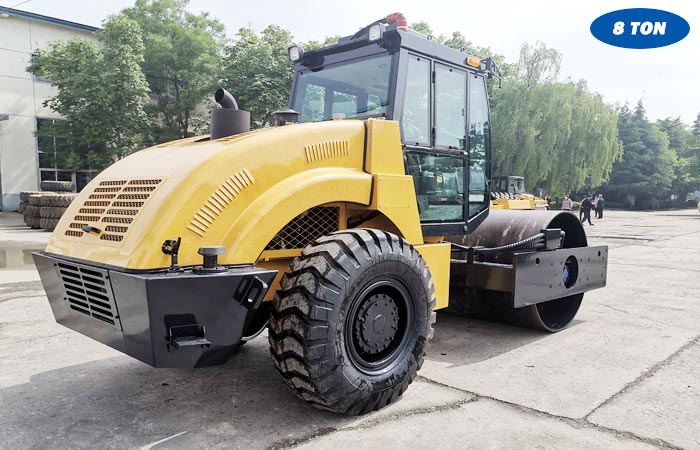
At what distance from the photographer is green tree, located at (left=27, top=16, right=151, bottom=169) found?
75.7ft

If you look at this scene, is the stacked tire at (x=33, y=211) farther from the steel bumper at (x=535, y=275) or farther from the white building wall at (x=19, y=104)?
the steel bumper at (x=535, y=275)

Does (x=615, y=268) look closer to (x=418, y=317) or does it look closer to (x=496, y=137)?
(x=418, y=317)

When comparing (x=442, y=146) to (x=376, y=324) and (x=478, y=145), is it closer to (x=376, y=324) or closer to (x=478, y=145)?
(x=478, y=145)

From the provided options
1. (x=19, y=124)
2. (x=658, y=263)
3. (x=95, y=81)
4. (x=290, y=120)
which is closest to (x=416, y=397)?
(x=290, y=120)

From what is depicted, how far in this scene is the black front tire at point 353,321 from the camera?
3041 millimetres

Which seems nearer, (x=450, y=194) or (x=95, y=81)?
(x=450, y=194)

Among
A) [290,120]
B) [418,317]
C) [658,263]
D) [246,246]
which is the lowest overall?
[658,263]

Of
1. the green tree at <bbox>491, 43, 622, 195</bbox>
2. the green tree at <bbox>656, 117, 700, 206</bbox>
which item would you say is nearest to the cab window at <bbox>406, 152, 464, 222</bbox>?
the green tree at <bbox>491, 43, 622, 195</bbox>

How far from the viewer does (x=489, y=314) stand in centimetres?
581

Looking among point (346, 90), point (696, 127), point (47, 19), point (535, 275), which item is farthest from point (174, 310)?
point (696, 127)

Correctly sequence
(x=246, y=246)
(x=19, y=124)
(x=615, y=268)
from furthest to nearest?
(x=19, y=124) < (x=615, y=268) < (x=246, y=246)

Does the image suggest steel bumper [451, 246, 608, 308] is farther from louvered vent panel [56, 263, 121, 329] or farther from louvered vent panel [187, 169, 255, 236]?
louvered vent panel [56, 263, 121, 329]

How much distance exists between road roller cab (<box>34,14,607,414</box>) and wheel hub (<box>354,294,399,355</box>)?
Result: 11 mm

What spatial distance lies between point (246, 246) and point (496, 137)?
30.7 m
